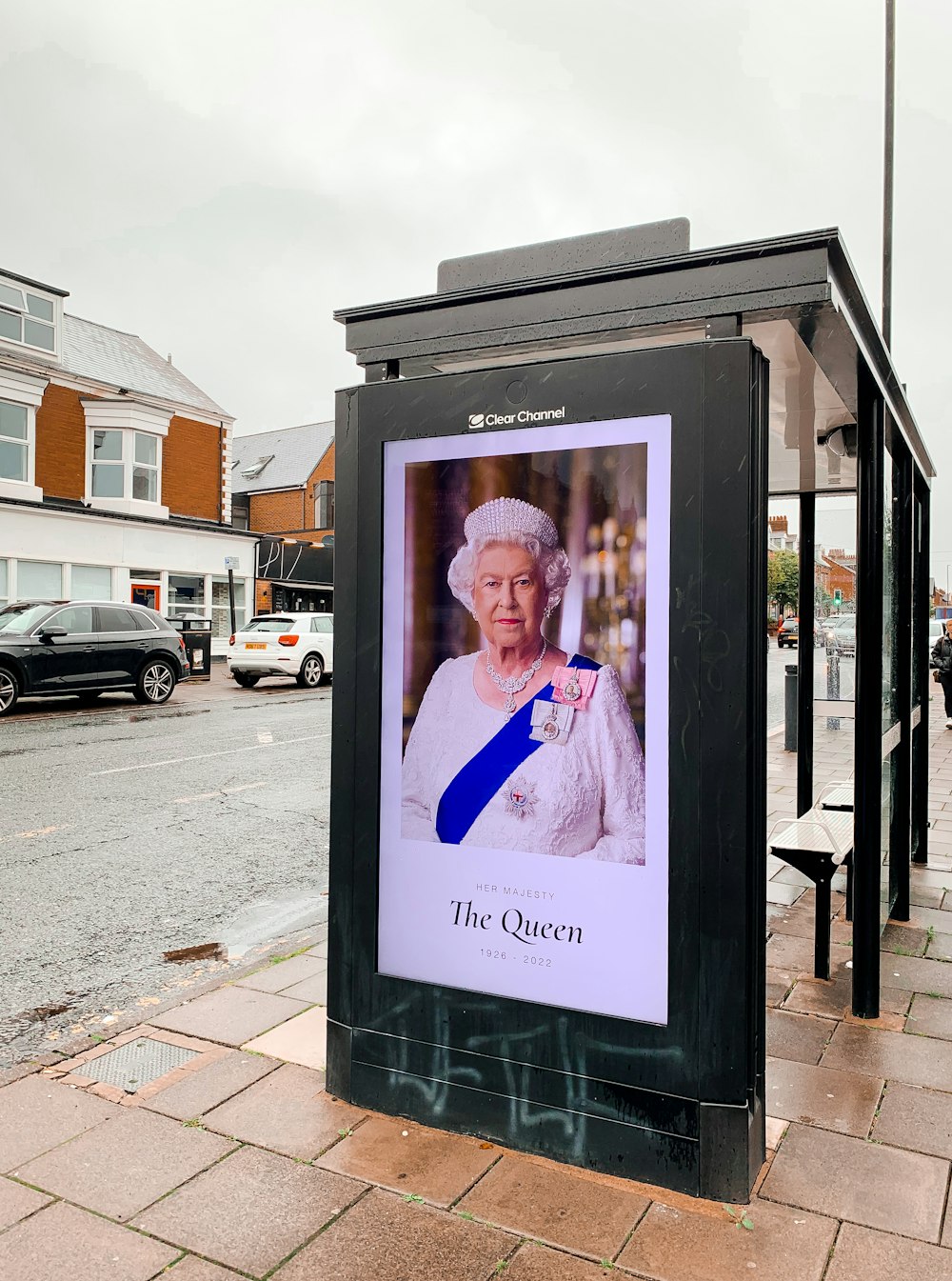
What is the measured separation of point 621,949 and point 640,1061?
1.01ft

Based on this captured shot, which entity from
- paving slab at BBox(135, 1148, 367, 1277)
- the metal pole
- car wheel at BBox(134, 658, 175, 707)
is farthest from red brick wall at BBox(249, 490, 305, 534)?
paving slab at BBox(135, 1148, 367, 1277)

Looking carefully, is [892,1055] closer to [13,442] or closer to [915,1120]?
[915,1120]

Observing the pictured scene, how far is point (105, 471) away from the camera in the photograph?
27781mm

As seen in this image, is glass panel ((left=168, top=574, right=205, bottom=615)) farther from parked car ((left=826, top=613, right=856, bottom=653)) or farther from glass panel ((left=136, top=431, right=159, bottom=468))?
parked car ((left=826, top=613, right=856, bottom=653))

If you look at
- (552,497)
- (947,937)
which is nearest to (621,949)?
(552,497)

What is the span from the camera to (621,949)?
2855mm

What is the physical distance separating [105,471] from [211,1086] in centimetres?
2682

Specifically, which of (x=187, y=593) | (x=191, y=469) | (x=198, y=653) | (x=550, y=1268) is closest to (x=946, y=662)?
(x=550, y=1268)

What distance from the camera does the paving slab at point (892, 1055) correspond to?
11.6 ft

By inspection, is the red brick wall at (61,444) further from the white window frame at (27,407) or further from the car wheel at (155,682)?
the car wheel at (155,682)

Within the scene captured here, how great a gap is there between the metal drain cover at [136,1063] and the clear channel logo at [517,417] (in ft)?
8.16

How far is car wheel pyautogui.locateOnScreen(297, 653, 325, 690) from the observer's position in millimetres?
21783

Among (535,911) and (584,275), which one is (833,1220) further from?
(584,275)

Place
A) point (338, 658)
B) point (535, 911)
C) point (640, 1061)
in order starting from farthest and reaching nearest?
point (338, 658), point (535, 911), point (640, 1061)
